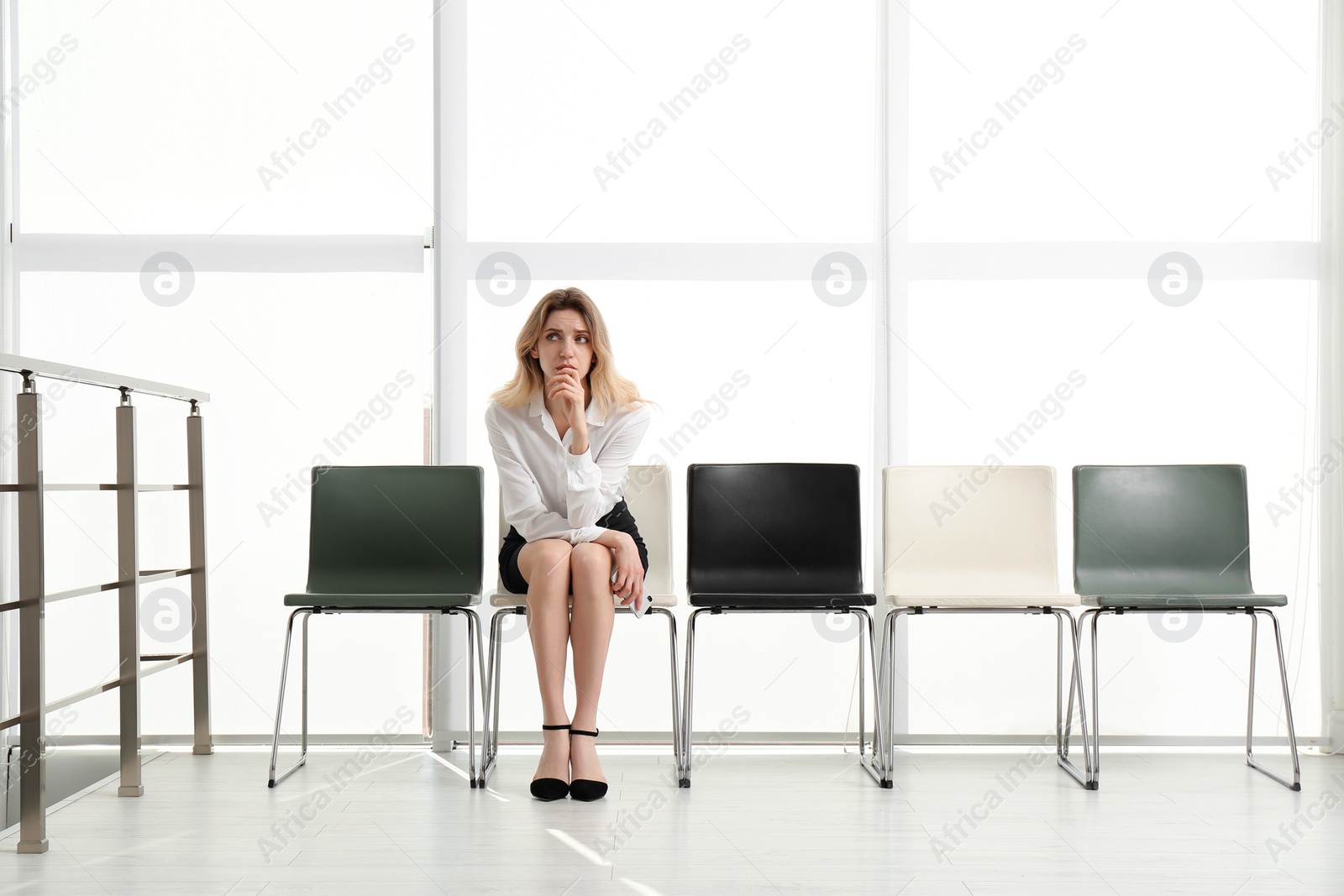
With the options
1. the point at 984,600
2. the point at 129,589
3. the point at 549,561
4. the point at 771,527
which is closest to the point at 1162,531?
the point at 984,600

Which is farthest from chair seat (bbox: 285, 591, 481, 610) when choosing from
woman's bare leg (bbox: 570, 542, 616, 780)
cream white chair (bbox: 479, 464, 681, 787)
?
woman's bare leg (bbox: 570, 542, 616, 780)

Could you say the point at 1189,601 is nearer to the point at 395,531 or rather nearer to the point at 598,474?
the point at 598,474

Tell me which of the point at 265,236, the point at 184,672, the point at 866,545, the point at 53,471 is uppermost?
the point at 265,236

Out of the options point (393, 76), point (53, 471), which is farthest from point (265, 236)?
point (53, 471)

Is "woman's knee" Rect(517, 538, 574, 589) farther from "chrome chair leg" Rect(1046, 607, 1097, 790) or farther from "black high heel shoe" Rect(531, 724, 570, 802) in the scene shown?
"chrome chair leg" Rect(1046, 607, 1097, 790)

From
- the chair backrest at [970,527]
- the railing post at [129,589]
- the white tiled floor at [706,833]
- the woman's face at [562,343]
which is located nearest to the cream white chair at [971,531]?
the chair backrest at [970,527]

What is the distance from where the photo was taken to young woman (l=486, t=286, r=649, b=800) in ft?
7.32

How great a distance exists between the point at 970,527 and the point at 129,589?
2281 millimetres

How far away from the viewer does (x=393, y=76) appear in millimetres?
2936

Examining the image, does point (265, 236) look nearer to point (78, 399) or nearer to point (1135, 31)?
point (78, 399)

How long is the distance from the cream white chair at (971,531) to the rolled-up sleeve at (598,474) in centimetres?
77

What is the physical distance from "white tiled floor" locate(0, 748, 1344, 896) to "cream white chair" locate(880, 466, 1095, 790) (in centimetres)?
46

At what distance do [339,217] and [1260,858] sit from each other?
2.92m

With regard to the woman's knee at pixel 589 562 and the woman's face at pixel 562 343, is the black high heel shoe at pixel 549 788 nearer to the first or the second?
the woman's knee at pixel 589 562
